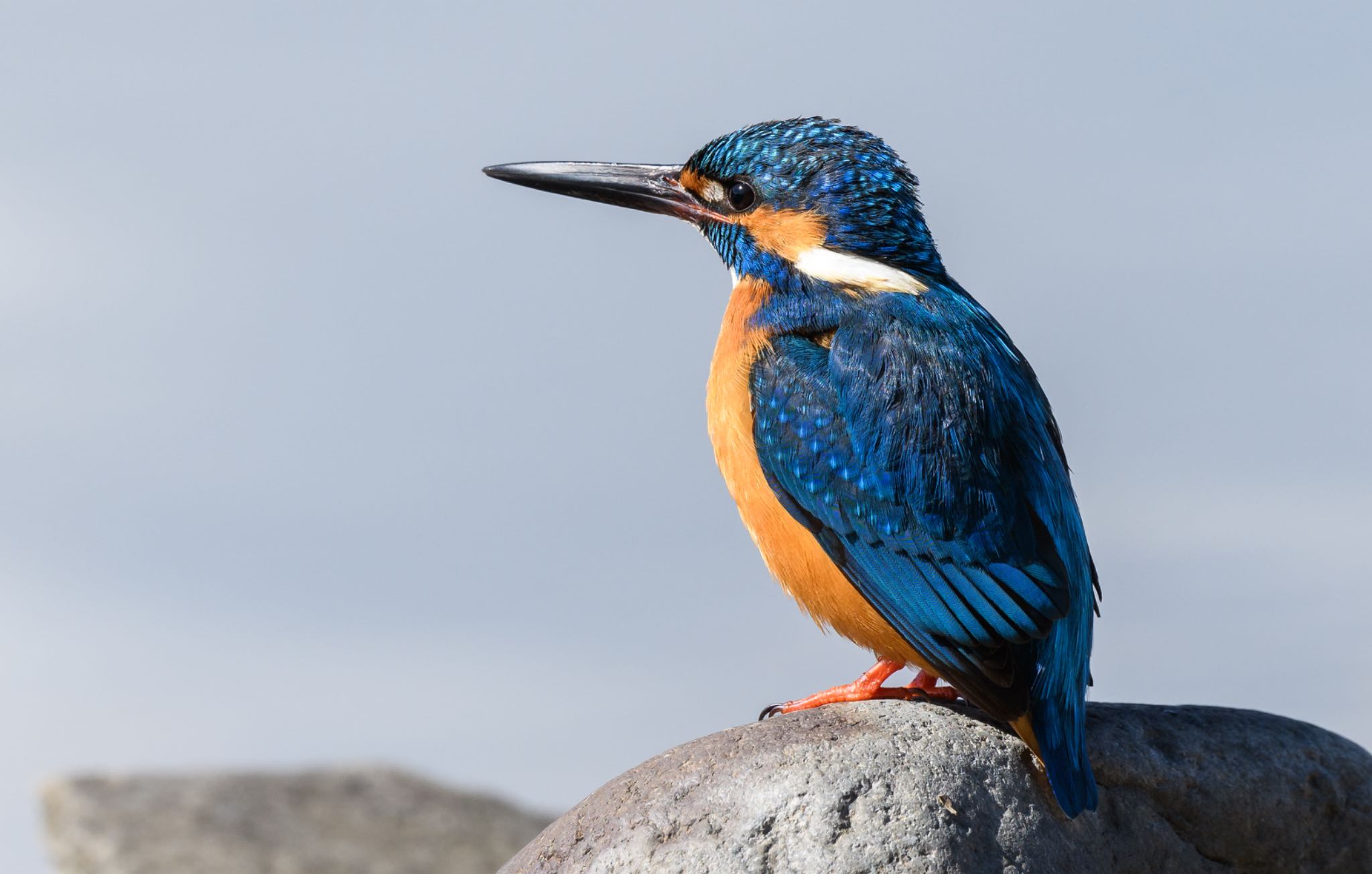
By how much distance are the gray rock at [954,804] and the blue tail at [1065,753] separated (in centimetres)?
24

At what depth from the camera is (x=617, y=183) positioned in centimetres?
687

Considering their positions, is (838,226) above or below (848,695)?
above

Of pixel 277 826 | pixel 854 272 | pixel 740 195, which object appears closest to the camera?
pixel 854 272

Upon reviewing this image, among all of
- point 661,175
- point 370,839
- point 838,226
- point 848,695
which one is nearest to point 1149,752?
point 848,695

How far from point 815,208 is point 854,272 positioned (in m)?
0.36

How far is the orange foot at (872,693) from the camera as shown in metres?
5.82

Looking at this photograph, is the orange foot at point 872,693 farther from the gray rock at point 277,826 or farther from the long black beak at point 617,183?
the gray rock at point 277,826

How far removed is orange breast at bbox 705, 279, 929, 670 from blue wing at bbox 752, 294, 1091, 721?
8 cm

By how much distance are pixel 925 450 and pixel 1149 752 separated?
1.74 meters

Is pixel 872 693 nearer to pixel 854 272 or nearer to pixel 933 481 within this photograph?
pixel 933 481

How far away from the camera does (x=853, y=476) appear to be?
5398 millimetres

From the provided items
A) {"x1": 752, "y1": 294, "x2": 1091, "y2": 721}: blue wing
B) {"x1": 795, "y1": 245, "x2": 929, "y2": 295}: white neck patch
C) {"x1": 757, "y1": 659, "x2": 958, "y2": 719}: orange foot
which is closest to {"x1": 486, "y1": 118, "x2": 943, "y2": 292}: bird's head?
{"x1": 795, "y1": 245, "x2": 929, "y2": 295}: white neck patch

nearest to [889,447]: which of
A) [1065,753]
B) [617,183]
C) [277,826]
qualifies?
[1065,753]

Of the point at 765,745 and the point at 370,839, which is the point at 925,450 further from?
the point at 370,839
